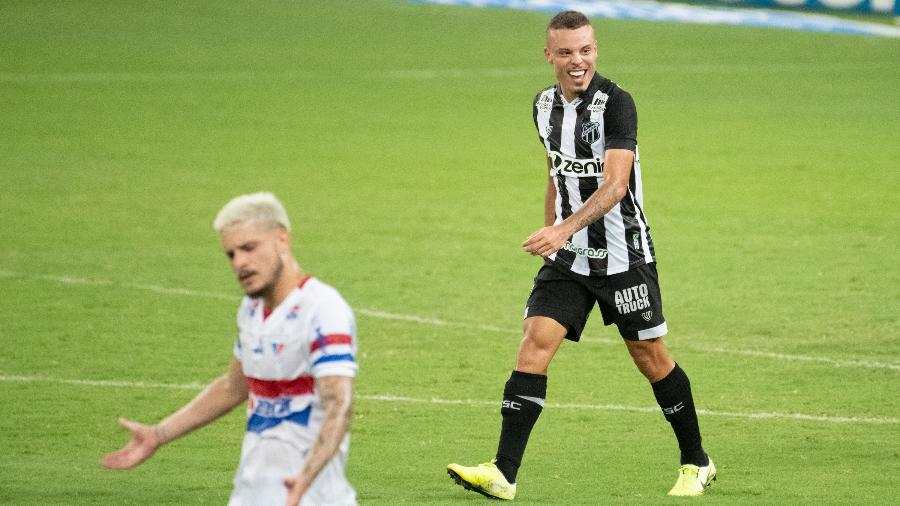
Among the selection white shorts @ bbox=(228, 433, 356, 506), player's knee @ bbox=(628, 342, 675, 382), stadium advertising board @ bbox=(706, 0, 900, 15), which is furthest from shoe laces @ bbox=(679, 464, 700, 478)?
stadium advertising board @ bbox=(706, 0, 900, 15)

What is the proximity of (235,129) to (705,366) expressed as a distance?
13.4 m

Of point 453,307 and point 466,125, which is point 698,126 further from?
point 453,307

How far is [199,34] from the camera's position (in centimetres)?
3206

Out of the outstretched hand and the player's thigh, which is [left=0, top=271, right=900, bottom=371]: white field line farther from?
the outstretched hand

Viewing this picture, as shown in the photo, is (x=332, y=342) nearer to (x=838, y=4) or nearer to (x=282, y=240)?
(x=282, y=240)

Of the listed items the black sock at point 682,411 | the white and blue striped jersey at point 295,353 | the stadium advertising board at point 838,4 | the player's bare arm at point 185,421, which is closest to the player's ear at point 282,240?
the white and blue striped jersey at point 295,353

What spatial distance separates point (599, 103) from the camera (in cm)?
816

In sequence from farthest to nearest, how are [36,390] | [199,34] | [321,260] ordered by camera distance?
[199,34], [321,260], [36,390]

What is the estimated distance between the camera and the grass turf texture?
950 cm

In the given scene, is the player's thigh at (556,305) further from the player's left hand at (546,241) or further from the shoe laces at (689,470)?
the shoe laces at (689,470)

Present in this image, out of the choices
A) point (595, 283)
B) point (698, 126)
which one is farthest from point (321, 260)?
point (698, 126)

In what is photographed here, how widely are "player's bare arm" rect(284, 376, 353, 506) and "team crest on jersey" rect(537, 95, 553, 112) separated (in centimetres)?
350

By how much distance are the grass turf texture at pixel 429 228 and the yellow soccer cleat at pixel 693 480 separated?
0.08 meters

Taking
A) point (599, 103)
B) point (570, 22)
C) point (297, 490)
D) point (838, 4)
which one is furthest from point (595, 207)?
point (838, 4)
